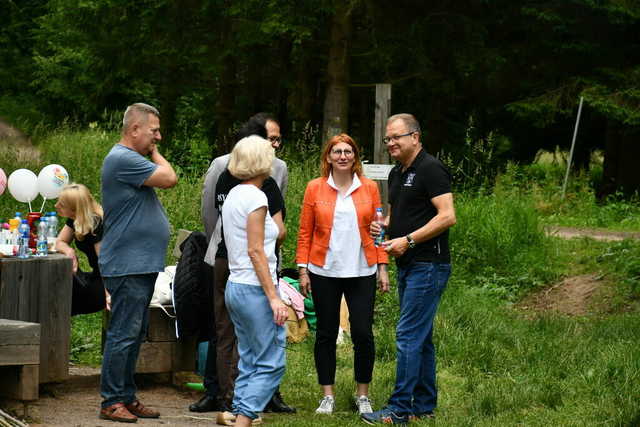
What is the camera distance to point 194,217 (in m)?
12.0

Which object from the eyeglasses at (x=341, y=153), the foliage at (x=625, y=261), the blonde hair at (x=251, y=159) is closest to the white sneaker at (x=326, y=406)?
the eyeglasses at (x=341, y=153)

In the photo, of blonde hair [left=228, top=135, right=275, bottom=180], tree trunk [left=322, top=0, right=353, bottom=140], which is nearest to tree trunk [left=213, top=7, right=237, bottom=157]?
tree trunk [left=322, top=0, right=353, bottom=140]

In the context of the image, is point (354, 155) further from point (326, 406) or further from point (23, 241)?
point (23, 241)

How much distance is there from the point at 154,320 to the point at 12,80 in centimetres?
2735

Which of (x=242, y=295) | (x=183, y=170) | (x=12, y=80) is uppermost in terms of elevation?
(x=12, y=80)

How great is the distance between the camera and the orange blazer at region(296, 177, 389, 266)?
6.36 metres

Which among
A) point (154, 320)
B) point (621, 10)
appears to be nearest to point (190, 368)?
point (154, 320)

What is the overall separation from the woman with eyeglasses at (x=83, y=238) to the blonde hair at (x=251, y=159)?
219 centimetres

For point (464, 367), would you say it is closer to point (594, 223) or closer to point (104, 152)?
point (104, 152)

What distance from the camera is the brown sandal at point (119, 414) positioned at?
6090 mm

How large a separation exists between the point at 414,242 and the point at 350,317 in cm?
81

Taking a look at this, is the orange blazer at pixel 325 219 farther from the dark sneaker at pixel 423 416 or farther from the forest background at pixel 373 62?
the forest background at pixel 373 62

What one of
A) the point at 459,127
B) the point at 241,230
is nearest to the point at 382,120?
the point at 241,230

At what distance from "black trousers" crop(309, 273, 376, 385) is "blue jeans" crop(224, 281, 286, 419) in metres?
1.20
